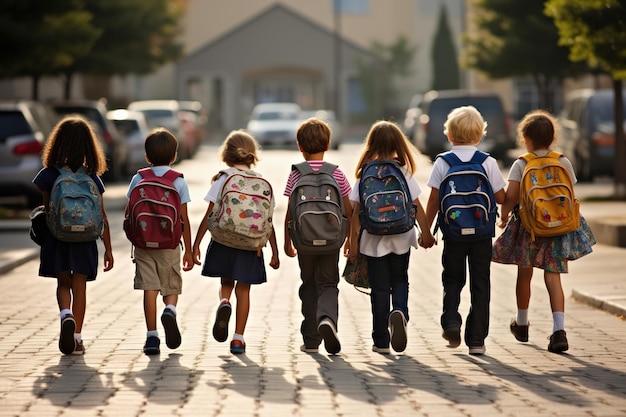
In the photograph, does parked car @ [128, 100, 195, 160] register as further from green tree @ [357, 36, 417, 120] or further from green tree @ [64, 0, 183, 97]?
green tree @ [357, 36, 417, 120]

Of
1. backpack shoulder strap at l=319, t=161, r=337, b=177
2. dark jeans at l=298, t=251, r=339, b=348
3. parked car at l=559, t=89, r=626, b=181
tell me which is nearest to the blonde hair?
backpack shoulder strap at l=319, t=161, r=337, b=177

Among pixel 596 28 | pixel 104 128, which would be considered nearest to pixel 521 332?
pixel 596 28

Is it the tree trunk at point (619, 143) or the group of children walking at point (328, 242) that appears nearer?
the group of children walking at point (328, 242)

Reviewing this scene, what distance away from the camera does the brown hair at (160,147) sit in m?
8.73

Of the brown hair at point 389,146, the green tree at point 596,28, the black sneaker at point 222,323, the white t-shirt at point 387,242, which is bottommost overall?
the black sneaker at point 222,323

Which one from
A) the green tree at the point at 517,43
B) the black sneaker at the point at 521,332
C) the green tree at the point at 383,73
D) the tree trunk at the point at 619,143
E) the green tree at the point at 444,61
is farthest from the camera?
the green tree at the point at 383,73

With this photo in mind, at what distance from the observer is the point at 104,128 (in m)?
28.7

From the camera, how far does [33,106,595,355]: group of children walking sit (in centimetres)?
855

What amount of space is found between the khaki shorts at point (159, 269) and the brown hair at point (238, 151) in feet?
1.83

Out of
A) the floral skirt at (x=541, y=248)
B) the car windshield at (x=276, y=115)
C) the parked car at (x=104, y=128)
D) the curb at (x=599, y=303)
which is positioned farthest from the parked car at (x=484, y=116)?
the floral skirt at (x=541, y=248)

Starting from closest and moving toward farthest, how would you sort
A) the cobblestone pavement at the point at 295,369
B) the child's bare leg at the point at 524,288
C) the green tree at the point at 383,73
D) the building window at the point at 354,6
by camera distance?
1. the cobblestone pavement at the point at 295,369
2. the child's bare leg at the point at 524,288
3. the green tree at the point at 383,73
4. the building window at the point at 354,6

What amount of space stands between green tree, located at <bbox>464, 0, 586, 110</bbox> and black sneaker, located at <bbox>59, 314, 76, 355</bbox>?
2349 centimetres

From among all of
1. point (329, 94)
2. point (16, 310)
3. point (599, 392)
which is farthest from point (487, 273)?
point (329, 94)

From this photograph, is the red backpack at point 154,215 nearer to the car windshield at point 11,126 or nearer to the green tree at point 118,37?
the car windshield at point 11,126
